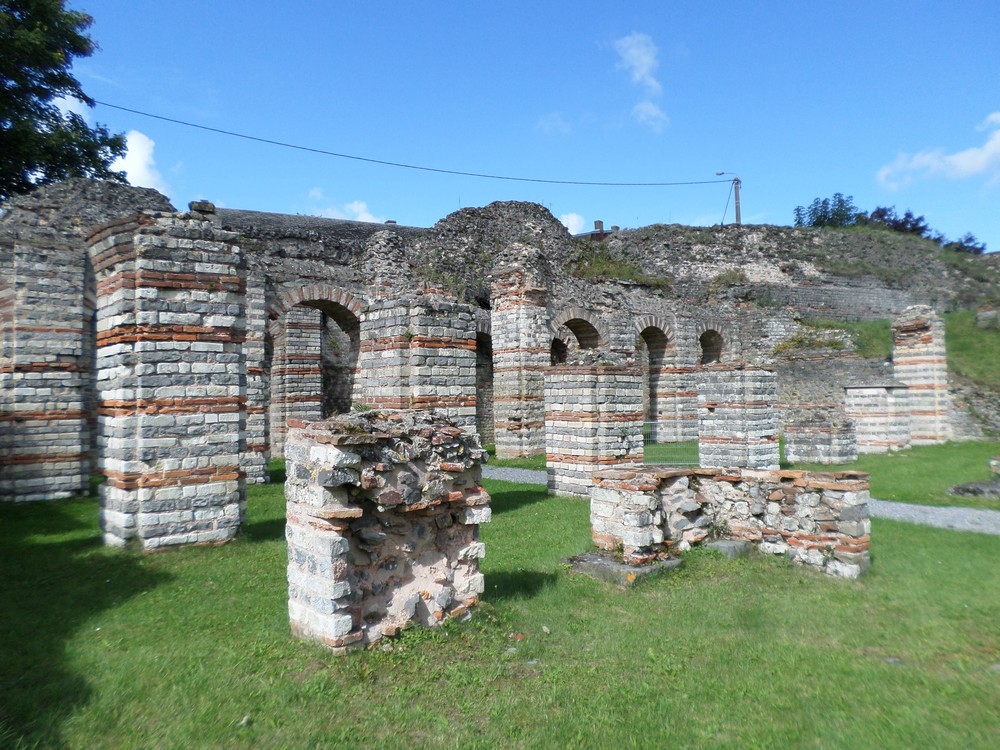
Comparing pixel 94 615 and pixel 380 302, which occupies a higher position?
pixel 380 302

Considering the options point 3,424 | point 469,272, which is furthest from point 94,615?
point 469,272

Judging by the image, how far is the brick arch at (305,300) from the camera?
14.0 meters

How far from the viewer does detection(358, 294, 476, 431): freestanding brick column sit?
9.20 metres

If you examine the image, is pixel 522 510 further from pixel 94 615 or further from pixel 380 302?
pixel 94 615

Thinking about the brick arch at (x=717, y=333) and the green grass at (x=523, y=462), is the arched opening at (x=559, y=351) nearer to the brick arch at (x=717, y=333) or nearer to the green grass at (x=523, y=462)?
the brick arch at (x=717, y=333)

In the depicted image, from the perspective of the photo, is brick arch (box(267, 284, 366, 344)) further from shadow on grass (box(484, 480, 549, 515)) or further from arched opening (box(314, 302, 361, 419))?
shadow on grass (box(484, 480, 549, 515))

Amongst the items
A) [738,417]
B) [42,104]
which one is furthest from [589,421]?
[42,104]

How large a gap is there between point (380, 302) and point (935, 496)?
9.29 metres

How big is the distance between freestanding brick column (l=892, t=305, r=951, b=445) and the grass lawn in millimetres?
14070

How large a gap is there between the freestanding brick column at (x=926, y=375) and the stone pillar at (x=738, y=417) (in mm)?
8127

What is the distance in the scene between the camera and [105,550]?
6727 millimetres

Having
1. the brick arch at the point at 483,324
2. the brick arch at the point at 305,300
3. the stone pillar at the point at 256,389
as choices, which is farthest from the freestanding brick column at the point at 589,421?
the brick arch at the point at 483,324

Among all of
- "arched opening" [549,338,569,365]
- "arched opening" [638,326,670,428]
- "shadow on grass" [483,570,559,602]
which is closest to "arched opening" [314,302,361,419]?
"arched opening" [549,338,569,365]

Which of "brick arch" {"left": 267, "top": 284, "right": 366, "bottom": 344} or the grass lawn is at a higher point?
"brick arch" {"left": 267, "top": 284, "right": 366, "bottom": 344}
